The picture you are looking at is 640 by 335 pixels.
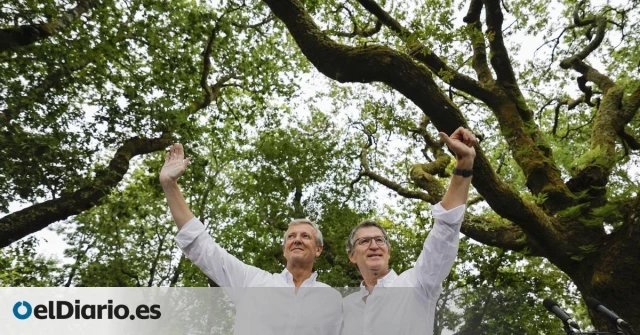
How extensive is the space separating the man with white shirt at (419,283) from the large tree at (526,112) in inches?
127

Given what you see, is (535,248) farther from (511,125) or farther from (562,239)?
(511,125)

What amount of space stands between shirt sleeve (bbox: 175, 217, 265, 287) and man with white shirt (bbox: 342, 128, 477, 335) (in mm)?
574

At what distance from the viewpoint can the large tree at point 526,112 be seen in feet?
17.0

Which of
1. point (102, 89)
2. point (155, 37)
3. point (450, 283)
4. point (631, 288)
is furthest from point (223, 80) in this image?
point (631, 288)

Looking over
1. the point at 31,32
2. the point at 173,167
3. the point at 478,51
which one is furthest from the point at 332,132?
the point at 173,167

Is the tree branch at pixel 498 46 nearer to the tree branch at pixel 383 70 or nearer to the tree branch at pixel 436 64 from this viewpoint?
the tree branch at pixel 436 64

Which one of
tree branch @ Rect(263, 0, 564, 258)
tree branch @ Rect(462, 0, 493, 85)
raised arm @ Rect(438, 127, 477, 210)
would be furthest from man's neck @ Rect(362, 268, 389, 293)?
tree branch @ Rect(462, 0, 493, 85)

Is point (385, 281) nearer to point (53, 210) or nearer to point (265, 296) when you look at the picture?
point (265, 296)

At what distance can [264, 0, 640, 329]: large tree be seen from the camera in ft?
17.0

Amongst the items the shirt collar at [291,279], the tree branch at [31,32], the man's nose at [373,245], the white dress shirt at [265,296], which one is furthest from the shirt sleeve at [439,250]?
the tree branch at [31,32]

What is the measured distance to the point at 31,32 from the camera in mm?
5656

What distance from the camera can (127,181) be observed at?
11984 mm

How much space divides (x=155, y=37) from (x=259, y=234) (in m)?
6.23

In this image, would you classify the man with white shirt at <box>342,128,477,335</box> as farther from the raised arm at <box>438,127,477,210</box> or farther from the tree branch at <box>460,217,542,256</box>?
the tree branch at <box>460,217,542,256</box>
